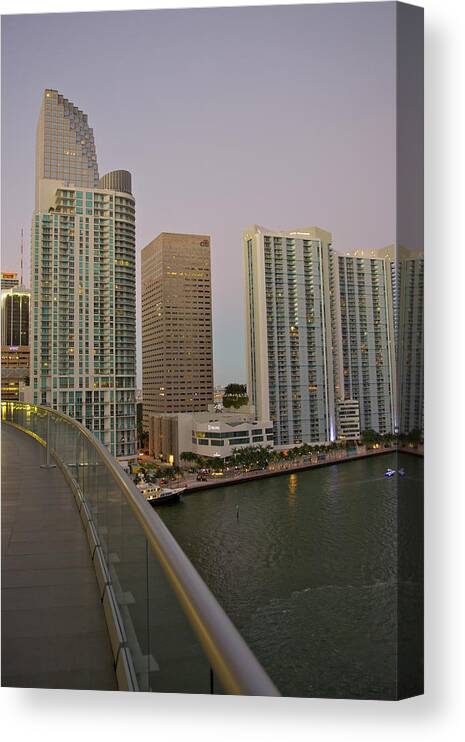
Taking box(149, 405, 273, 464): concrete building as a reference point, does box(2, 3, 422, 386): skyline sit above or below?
above

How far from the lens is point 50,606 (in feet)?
6.57

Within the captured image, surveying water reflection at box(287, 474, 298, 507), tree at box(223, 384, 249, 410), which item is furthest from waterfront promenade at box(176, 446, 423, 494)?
tree at box(223, 384, 249, 410)

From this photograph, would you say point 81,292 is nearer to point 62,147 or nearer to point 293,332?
point 62,147

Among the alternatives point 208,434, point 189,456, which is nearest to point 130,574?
point 189,456

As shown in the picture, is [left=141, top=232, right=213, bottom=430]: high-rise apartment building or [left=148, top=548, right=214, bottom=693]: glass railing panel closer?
[left=148, top=548, right=214, bottom=693]: glass railing panel

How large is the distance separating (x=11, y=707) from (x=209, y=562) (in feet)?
62.5

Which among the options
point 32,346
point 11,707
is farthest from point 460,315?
point 32,346

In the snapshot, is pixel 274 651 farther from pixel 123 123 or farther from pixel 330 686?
pixel 123 123

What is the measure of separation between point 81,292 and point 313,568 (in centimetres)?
2479

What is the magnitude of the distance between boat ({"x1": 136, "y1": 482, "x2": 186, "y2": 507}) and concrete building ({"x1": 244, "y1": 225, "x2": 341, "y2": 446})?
1151 centimetres

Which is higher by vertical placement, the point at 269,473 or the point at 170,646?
the point at 170,646

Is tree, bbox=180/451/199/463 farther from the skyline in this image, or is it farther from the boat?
the skyline

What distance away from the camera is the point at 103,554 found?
2215 mm

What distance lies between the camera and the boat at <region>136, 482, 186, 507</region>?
2917 cm
